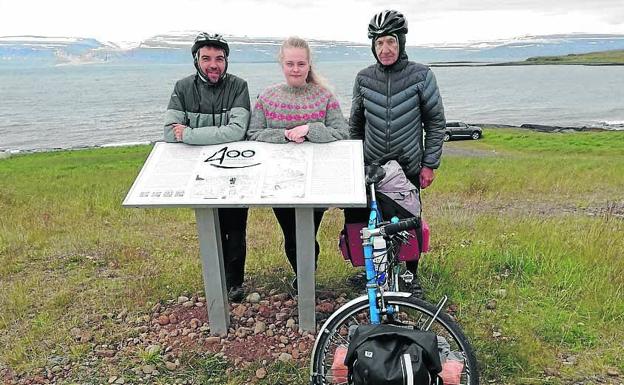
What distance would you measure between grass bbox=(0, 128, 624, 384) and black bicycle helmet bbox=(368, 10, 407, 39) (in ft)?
7.69

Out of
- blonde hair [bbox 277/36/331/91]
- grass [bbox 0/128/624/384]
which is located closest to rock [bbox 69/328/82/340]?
grass [bbox 0/128/624/384]

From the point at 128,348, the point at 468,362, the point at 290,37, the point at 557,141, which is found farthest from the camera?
the point at 557,141

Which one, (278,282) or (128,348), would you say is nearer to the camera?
(128,348)

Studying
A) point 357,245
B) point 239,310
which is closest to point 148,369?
point 239,310

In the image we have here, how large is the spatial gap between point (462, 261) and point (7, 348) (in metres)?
4.21

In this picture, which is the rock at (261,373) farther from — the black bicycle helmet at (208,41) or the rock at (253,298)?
the black bicycle helmet at (208,41)

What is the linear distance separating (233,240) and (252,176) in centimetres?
97

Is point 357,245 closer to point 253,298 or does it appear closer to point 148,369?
point 253,298

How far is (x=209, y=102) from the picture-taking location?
175 inches

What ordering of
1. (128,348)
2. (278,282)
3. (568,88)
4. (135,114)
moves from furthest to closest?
(568,88) → (135,114) → (278,282) → (128,348)

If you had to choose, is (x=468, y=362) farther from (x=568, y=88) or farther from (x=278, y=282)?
(x=568, y=88)

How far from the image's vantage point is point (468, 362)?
332 centimetres

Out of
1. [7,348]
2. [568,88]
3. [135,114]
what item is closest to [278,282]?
[7,348]

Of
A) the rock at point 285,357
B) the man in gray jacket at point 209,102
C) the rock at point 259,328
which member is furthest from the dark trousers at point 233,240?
the rock at point 285,357
